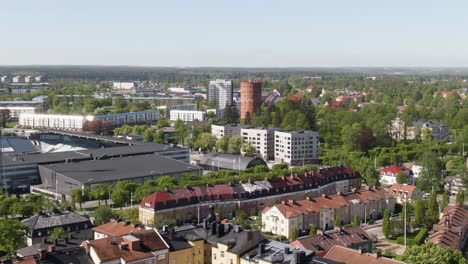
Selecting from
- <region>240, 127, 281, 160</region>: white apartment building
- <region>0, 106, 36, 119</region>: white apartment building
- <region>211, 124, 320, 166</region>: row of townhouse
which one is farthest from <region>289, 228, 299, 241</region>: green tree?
<region>0, 106, 36, 119</region>: white apartment building

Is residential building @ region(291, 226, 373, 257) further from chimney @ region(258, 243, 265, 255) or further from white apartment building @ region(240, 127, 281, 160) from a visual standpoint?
white apartment building @ region(240, 127, 281, 160)

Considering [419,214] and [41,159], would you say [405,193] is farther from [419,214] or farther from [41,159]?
[41,159]

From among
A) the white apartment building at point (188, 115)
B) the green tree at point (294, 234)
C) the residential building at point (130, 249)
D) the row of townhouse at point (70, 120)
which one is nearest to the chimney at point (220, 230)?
the residential building at point (130, 249)

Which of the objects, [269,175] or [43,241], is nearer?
[43,241]

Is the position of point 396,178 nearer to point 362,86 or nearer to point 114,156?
point 114,156

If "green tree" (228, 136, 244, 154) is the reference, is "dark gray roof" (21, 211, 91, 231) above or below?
above

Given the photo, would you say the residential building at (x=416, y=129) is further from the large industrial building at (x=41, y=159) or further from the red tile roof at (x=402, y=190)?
the red tile roof at (x=402, y=190)

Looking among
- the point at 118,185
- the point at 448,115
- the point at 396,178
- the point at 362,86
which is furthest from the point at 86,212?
the point at 362,86
